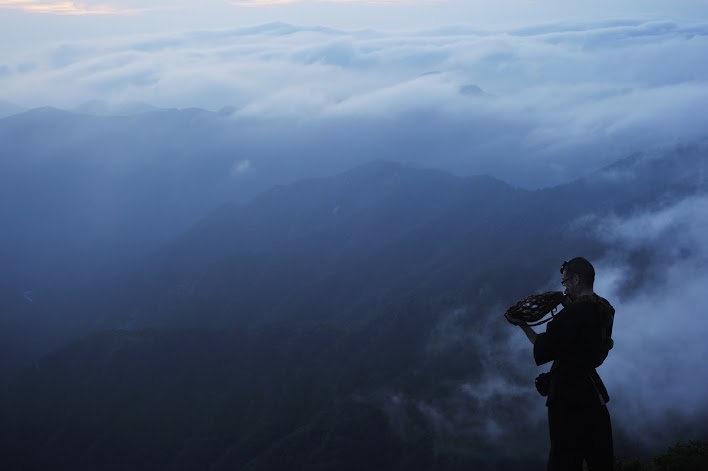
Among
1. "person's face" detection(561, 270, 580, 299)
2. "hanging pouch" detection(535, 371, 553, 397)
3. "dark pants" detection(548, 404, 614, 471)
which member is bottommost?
"dark pants" detection(548, 404, 614, 471)

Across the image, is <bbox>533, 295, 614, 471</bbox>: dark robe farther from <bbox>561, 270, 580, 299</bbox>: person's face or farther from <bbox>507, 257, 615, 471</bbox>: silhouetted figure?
<bbox>561, 270, 580, 299</bbox>: person's face

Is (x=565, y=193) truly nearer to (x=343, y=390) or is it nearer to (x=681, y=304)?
(x=681, y=304)

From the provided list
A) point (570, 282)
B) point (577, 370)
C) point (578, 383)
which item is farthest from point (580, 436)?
point (570, 282)

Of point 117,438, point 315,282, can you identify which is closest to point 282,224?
point 315,282

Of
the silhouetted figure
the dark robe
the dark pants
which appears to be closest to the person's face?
the silhouetted figure

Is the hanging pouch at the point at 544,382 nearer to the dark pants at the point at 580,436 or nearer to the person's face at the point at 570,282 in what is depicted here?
the dark pants at the point at 580,436

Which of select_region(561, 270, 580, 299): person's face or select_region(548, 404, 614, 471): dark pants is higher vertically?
select_region(561, 270, 580, 299): person's face

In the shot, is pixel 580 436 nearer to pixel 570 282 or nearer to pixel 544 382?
pixel 544 382

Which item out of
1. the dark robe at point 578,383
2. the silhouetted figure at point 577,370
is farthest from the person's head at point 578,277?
the dark robe at point 578,383
